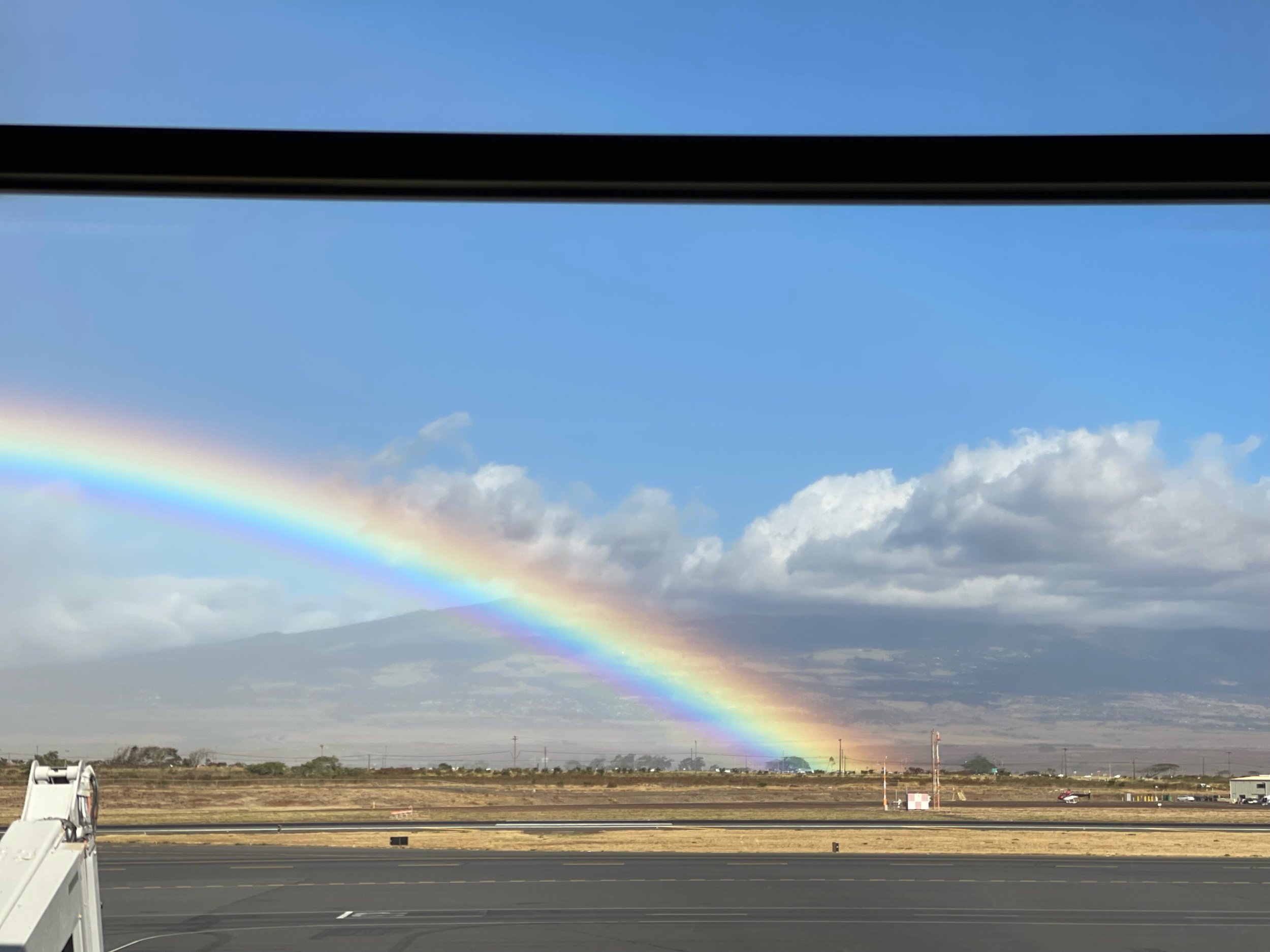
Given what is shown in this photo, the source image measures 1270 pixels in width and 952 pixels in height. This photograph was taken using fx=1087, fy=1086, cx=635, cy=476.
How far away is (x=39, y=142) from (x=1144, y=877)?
26.1 meters

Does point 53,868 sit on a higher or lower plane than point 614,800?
higher

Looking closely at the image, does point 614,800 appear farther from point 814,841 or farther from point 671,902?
point 671,902

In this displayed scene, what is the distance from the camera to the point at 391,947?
46.3 feet

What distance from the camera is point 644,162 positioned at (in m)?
1.58

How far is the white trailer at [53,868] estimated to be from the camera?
298 centimetres

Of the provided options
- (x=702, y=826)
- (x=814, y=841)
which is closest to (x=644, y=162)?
(x=814, y=841)

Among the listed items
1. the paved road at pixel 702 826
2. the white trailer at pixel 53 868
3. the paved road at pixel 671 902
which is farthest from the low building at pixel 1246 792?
the white trailer at pixel 53 868

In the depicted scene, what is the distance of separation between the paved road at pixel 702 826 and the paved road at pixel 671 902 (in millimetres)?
9284

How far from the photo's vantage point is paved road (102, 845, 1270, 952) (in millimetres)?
15219

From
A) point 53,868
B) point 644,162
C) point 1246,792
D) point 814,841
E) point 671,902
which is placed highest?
point 644,162

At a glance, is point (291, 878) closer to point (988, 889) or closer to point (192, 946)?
point (192, 946)

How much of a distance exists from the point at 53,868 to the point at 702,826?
120ft

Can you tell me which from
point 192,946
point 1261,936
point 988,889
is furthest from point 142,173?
point 988,889

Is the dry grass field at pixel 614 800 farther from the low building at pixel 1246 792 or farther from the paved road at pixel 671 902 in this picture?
the paved road at pixel 671 902
